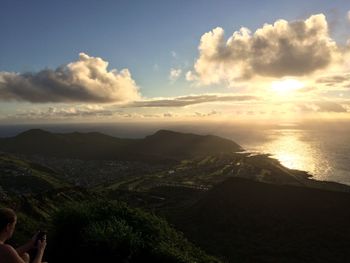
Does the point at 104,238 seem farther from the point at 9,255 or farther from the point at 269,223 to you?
the point at 269,223

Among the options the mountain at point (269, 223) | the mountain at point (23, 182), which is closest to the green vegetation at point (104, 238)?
the mountain at point (269, 223)

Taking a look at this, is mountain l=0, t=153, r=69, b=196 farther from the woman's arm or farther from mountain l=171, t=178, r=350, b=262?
the woman's arm

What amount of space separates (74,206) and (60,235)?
175 centimetres

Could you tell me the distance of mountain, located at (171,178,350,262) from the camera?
60.8 metres

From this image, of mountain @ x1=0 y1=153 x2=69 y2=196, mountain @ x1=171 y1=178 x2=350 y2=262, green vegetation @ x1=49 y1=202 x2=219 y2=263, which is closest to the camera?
green vegetation @ x1=49 y1=202 x2=219 y2=263

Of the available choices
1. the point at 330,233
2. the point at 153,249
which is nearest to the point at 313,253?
the point at 330,233

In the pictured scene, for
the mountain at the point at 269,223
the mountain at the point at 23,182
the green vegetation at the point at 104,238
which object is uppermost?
the green vegetation at the point at 104,238

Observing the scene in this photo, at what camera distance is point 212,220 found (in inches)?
3287

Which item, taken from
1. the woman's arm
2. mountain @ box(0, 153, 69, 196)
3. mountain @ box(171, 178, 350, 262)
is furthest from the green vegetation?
mountain @ box(0, 153, 69, 196)

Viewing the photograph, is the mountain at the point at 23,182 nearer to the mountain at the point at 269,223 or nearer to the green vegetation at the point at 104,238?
the mountain at the point at 269,223

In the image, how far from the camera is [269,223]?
76812 mm

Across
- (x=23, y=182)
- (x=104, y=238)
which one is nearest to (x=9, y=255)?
(x=104, y=238)

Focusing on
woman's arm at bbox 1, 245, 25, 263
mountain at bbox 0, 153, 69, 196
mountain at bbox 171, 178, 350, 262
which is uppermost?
woman's arm at bbox 1, 245, 25, 263

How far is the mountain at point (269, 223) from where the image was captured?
60844 mm
